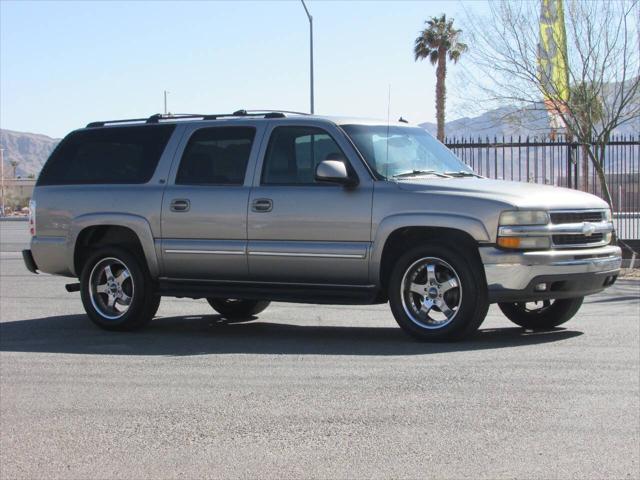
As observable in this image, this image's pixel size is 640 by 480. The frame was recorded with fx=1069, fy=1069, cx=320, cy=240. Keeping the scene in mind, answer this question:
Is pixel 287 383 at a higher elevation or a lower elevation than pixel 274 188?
lower

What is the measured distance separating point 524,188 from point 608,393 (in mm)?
1612

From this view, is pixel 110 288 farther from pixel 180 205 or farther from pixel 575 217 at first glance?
pixel 575 217

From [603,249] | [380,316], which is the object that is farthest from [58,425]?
[380,316]

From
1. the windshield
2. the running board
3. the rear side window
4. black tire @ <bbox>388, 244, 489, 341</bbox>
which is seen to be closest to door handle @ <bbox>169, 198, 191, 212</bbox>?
the rear side window

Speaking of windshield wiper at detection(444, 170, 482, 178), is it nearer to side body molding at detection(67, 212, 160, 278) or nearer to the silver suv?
the silver suv

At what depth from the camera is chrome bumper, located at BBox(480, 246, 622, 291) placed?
7766 millimetres

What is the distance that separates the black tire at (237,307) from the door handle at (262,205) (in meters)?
2.51

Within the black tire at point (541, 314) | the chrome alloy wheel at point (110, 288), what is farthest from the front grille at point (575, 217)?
the chrome alloy wheel at point (110, 288)

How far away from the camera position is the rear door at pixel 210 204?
9.13m

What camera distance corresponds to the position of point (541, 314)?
1012 centimetres

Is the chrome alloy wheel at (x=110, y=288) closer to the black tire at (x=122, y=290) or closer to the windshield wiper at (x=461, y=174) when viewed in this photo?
the black tire at (x=122, y=290)

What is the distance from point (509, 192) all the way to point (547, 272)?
65 centimetres

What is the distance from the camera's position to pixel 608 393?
774 centimetres

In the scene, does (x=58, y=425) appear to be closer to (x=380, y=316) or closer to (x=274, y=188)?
(x=274, y=188)
